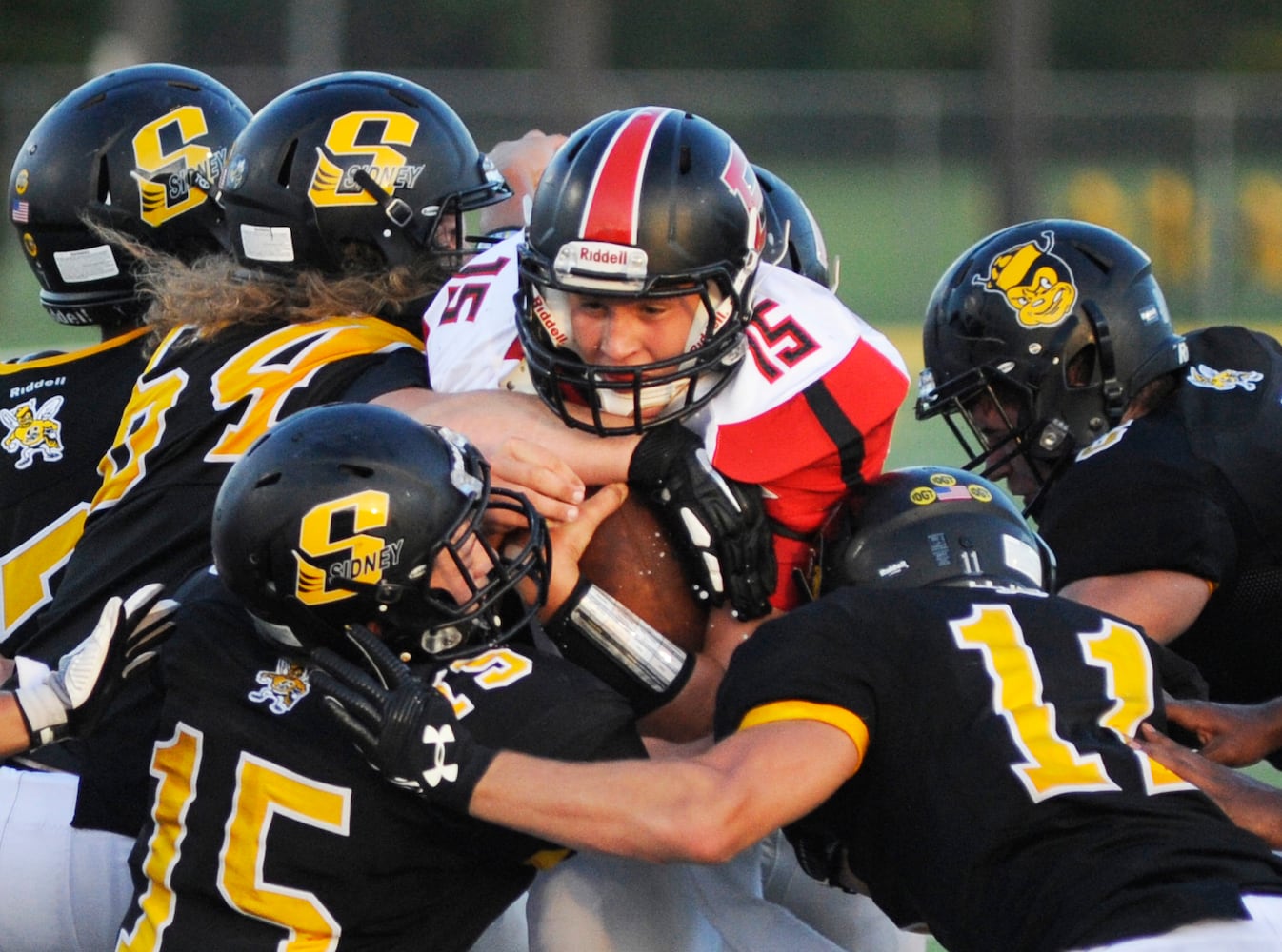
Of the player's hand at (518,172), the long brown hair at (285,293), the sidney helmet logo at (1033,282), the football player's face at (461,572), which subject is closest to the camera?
the football player's face at (461,572)

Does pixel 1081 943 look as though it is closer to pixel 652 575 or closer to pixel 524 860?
pixel 524 860

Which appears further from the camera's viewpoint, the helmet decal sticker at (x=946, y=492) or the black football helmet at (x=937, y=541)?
the helmet decal sticker at (x=946, y=492)

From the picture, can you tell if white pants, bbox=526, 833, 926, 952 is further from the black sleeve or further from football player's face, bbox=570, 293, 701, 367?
the black sleeve

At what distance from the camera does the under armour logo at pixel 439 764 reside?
9.26 feet

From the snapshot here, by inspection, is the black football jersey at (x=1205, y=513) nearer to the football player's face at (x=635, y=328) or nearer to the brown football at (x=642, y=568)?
the brown football at (x=642, y=568)

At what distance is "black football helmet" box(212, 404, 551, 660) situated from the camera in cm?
301

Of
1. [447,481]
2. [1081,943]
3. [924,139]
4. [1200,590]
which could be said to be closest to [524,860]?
[447,481]

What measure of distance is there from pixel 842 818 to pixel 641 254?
1175 mm

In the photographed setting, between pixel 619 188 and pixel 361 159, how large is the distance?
839 millimetres

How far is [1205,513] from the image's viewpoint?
165 inches

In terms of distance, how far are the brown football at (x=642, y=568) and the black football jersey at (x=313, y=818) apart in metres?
0.50

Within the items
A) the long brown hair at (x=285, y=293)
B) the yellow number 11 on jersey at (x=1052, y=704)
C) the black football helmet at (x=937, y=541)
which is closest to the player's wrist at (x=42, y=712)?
the long brown hair at (x=285, y=293)

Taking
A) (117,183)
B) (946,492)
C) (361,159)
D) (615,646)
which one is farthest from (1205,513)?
(117,183)

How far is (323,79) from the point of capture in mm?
4496
